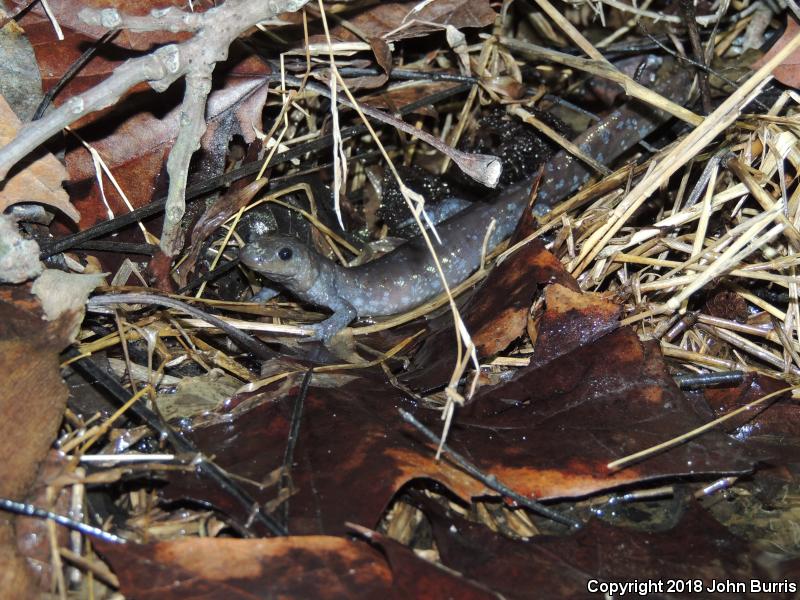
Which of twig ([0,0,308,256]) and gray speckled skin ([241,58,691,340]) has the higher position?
twig ([0,0,308,256])

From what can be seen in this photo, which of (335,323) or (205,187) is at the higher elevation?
(205,187)

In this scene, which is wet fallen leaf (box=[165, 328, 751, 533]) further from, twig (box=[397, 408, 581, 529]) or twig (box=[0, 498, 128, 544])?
twig (box=[0, 498, 128, 544])

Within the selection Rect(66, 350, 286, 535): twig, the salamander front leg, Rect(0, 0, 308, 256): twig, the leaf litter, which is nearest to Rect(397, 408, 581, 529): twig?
the leaf litter

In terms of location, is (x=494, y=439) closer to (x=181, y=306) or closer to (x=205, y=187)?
(x=181, y=306)

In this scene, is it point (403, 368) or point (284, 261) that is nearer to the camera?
point (403, 368)

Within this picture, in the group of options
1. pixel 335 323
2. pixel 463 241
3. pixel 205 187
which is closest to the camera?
pixel 205 187

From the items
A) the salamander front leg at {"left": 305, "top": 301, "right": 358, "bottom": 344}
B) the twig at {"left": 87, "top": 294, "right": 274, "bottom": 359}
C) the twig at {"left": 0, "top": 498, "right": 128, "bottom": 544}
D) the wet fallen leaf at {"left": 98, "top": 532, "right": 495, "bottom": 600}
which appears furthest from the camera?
the salamander front leg at {"left": 305, "top": 301, "right": 358, "bottom": 344}

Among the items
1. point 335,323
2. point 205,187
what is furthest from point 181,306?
point 335,323
